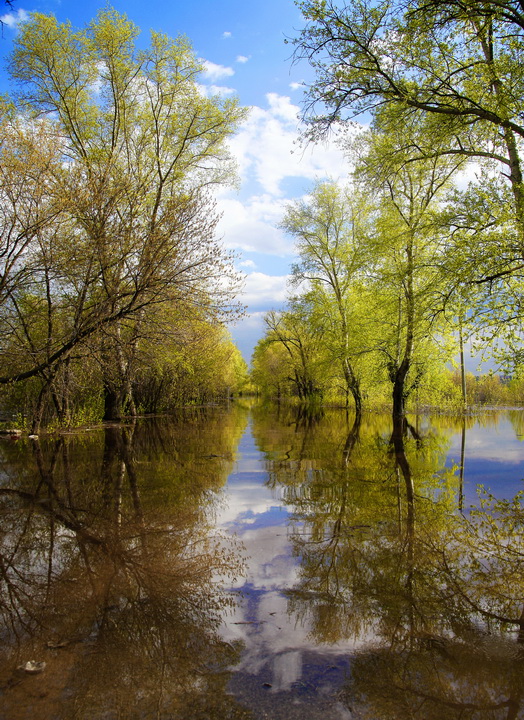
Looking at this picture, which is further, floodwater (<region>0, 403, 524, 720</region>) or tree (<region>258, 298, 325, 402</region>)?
tree (<region>258, 298, 325, 402</region>)

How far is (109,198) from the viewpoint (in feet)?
36.4

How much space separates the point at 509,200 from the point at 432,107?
2.68 meters

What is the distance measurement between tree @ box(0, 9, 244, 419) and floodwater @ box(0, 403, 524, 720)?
5639mm

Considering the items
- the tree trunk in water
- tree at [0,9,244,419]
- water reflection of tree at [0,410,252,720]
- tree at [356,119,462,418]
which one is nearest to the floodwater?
water reflection of tree at [0,410,252,720]

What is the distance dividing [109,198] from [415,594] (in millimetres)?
11084

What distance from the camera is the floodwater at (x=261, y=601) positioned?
91.9 inches

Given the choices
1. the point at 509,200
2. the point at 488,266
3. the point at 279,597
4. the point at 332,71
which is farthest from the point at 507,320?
the point at 279,597

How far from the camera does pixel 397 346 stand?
20844 mm

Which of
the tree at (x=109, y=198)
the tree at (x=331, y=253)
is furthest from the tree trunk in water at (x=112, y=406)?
the tree at (x=331, y=253)

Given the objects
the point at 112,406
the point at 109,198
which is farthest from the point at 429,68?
the point at 112,406

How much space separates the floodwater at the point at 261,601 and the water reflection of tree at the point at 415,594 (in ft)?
0.05

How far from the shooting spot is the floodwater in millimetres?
2334

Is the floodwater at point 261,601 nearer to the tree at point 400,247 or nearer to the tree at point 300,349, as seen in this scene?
the tree at point 400,247

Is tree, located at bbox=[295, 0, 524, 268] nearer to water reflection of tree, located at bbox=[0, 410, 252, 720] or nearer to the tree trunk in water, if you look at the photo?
water reflection of tree, located at bbox=[0, 410, 252, 720]
